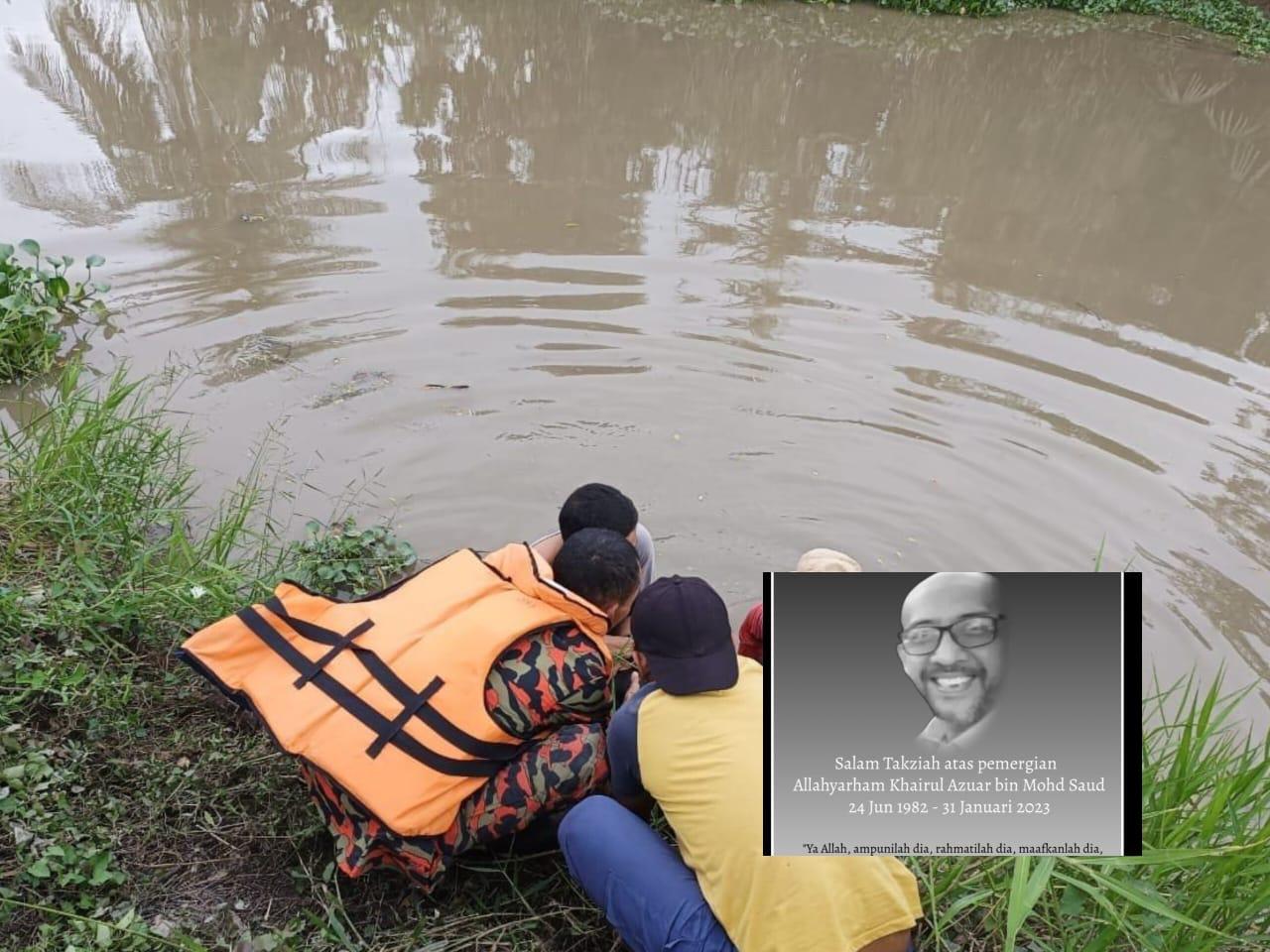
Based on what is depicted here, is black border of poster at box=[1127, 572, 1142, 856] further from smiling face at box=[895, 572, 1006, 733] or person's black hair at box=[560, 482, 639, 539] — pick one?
person's black hair at box=[560, 482, 639, 539]

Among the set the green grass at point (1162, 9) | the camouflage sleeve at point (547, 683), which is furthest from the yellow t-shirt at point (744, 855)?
the green grass at point (1162, 9)

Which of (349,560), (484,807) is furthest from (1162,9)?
(484,807)

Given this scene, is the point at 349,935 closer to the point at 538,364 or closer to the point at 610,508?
the point at 610,508

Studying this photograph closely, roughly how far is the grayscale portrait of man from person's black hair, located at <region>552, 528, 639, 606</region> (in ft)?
4.14

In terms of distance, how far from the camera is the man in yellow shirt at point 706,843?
4.98 ft

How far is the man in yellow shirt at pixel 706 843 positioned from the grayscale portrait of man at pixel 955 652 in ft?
1.85

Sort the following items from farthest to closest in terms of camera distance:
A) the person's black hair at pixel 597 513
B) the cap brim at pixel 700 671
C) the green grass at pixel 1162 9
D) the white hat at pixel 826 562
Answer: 1. the green grass at pixel 1162 9
2. the person's black hair at pixel 597 513
3. the white hat at pixel 826 562
4. the cap brim at pixel 700 671

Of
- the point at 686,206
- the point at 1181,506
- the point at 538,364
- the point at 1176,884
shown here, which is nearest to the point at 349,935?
the point at 1176,884

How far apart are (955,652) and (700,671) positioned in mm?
A: 641

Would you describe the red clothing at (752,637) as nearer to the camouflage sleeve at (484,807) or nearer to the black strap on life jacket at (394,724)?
the camouflage sleeve at (484,807)

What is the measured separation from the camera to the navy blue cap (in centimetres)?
160

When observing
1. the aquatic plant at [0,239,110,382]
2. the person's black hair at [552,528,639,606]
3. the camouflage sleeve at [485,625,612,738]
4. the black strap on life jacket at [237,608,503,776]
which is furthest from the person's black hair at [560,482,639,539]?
the aquatic plant at [0,239,110,382]

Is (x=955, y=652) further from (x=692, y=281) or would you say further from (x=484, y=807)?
(x=692, y=281)

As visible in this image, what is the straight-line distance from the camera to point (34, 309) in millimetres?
4043
